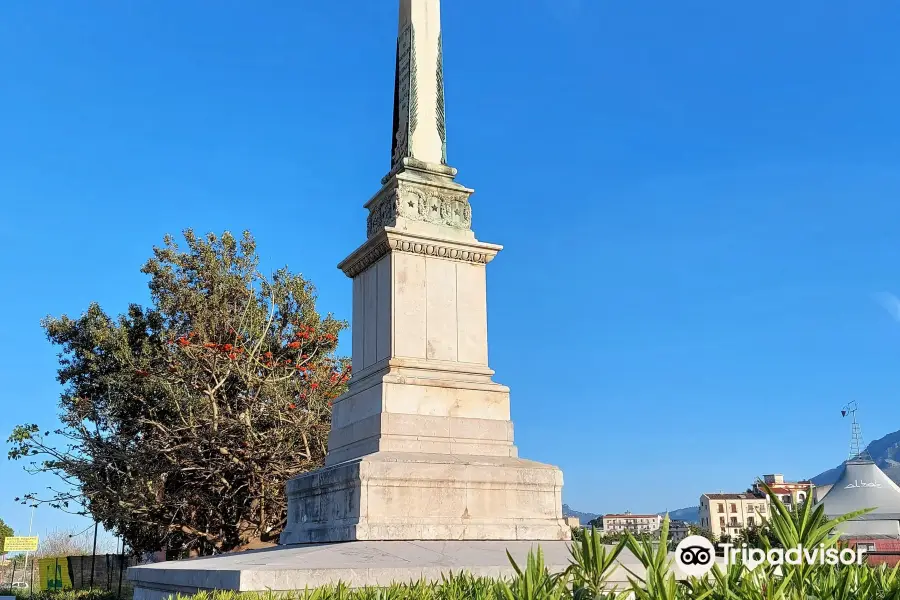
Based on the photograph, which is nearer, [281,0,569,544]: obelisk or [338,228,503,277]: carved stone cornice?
[281,0,569,544]: obelisk

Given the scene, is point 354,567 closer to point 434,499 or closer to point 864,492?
point 434,499

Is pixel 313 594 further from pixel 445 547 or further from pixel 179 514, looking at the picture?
pixel 179 514

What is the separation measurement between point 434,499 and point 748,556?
527cm

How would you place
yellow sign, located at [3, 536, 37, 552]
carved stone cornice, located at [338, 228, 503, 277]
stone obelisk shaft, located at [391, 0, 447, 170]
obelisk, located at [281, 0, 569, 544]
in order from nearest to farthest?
1. obelisk, located at [281, 0, 569, 544]
2. carved stone cornice, located at [338, 228, 503, 277]
3. stone obelisk shaft, located at [391, 0, 447, 170]
4. yellow sign, located at [3, 536, 37, 552]

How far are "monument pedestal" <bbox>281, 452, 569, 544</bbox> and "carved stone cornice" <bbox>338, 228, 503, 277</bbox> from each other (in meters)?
2.73

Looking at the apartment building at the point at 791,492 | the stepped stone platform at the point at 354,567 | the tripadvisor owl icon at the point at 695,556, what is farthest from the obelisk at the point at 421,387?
→ the tripadvisor owl icon at the point at 695,556

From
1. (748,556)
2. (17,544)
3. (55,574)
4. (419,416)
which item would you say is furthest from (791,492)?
(17,544)

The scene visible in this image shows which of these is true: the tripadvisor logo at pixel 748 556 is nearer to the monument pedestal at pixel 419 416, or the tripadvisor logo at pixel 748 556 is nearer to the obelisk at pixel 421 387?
the monument pedestal at pixel 419 416

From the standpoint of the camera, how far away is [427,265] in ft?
36.8

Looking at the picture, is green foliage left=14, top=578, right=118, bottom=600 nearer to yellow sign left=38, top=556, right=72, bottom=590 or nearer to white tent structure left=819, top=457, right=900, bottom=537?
yellow sign left=38, top=556, right=72, bottom=590

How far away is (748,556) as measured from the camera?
458 centimetres

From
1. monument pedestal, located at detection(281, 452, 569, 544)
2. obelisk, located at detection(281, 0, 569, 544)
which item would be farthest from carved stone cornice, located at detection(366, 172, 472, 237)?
monument pedestal, located at detection(281, 452, 569, 544)

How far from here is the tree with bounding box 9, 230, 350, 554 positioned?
17875 mm

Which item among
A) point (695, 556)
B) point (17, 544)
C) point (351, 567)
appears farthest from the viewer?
point (17, 544)
